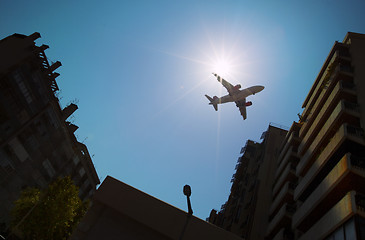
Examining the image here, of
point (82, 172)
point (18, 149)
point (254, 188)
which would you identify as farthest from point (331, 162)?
point (82, 172)

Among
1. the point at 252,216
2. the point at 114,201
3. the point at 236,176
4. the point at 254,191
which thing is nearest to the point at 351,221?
the point at 114,201

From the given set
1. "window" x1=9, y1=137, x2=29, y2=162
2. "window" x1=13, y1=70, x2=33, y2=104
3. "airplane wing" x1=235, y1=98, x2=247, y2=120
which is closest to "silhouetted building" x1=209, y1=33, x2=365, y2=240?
"airplane wing" x1=235, y1=98, x2=247, y2=120

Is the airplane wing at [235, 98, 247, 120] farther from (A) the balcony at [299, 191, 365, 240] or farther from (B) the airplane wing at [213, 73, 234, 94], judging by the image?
(A) the balcony at [299, 191, 365, 240]

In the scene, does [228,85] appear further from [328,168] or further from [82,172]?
[82,172]

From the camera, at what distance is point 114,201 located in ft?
39.3

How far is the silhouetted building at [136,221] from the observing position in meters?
11.2

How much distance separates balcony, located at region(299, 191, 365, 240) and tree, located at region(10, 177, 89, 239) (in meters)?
23.0

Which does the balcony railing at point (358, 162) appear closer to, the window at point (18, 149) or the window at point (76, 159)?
the window at point (18, 149)

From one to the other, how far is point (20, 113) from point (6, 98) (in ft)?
8.86

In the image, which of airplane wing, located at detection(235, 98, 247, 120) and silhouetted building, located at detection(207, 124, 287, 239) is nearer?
silhouetted building, located at detection(207, 124, 287, 239)

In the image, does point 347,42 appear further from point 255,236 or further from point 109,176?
point 109,176

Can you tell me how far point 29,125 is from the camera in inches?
1302

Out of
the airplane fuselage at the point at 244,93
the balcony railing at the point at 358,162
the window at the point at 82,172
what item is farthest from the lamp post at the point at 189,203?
the window at the point at 82,172

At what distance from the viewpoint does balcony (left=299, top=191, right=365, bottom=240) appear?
529 inches
